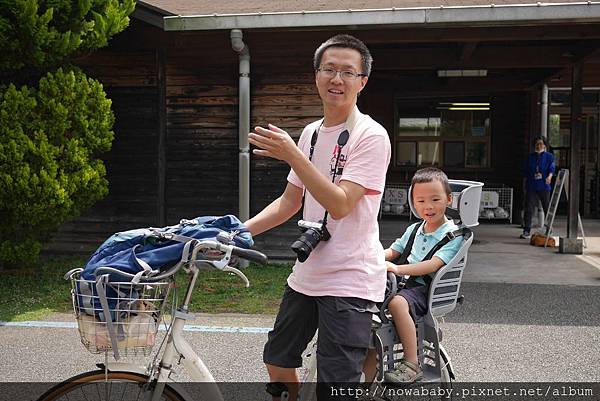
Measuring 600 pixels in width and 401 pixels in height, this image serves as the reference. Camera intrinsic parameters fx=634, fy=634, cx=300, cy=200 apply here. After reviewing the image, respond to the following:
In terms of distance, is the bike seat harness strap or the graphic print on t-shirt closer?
the graphic print on t-shirt

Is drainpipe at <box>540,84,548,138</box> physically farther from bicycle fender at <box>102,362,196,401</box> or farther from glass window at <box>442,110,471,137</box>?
bicycle fender at <box>102,362,196,401</box>

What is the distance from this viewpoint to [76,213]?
7.09 metres

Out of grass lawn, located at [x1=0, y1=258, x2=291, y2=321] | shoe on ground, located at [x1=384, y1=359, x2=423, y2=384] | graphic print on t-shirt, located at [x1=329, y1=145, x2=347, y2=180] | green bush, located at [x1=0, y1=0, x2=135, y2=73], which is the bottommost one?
grass lawn, located at [x1=0, y1=258, x2=291, y2=321]

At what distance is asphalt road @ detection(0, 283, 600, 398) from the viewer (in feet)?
13.9

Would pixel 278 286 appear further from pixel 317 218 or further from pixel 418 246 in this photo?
pixel 317 218

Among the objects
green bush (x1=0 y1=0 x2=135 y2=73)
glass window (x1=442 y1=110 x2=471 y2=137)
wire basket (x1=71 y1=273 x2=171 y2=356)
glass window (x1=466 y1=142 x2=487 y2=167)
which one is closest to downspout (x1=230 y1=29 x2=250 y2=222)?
green bush (x1=0 y1=0 x2=135 y2=73)

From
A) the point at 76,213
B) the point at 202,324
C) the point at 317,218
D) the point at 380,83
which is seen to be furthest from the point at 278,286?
the point at 380,83

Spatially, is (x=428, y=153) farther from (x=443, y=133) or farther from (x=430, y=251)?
(x=430, y=251)

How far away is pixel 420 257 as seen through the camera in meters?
3.05

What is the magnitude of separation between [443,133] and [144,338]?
44.0 ft

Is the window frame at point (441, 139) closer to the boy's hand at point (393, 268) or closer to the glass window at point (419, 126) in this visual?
the glass window at point (419, 126)

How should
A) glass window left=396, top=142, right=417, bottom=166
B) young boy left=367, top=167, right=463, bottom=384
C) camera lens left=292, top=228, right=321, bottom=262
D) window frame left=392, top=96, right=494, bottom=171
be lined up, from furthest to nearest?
1. glass window left=396, top=142, right=417, bottom=166
2. window frame left=392, top=96, right=494, bottom=171
3. young boy left=367, top=167, right=463, bottom=384
4. camera lens left=292, top=228, right=321, bottom=262

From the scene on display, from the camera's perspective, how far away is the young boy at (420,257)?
2.80 m

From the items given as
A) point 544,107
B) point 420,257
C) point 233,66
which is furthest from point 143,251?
point 544,107
